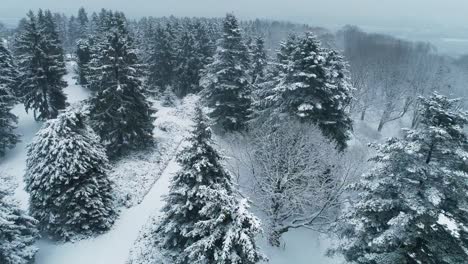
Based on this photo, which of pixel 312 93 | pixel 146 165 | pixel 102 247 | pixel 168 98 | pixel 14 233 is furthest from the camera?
pixel 168 98

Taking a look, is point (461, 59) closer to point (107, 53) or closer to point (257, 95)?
point (257, 95)

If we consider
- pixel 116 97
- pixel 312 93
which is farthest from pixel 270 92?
pixel 116 97

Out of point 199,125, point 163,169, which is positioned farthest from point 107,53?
point 199,125

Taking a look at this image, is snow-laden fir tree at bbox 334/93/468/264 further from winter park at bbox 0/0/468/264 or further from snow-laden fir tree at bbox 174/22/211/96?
snow-laden fir tree at bbox 174/22/211/96

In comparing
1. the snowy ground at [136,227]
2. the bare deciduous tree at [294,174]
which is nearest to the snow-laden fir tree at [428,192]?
the bare deciduous tree at [294,174]

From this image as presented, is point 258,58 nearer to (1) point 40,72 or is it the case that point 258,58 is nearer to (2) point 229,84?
(2) point 229,84

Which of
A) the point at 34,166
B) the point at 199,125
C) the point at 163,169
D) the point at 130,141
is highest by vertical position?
the point at 199,125

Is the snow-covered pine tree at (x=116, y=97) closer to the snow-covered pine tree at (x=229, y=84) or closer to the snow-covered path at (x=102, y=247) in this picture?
the snow-covered pine tree at (x=229, y=84)
